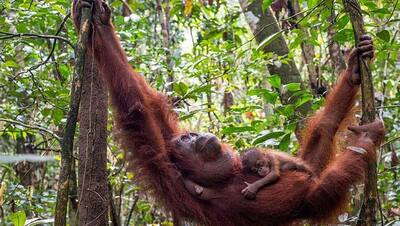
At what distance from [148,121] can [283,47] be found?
2338 mm

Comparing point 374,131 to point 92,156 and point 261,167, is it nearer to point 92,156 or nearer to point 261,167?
point 261,167

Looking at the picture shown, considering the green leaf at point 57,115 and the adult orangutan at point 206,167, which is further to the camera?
the green leaf at point 57,115

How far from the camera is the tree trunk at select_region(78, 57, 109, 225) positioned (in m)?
2.99

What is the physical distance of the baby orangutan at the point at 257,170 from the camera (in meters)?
3.43

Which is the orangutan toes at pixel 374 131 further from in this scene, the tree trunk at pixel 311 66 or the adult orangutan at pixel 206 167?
the tree trunk at pixel 311 66

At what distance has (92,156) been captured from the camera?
3.04 meters

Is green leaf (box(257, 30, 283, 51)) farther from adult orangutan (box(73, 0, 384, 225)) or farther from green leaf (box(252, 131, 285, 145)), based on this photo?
green leaf (box(252, 131, 285, 145))

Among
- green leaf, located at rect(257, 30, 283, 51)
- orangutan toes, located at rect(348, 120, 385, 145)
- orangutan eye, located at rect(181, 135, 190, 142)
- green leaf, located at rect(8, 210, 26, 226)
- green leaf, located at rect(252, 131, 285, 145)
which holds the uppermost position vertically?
green leaf, located at rect(257, 30, 283, 51)

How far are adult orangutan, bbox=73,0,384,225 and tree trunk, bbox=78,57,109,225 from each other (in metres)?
0.18

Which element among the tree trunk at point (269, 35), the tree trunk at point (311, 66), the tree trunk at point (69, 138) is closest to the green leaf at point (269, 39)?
the tree trunk at point (69, 138)

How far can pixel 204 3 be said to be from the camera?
612 centimetres

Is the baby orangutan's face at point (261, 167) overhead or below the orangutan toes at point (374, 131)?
below

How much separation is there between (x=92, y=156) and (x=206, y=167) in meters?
0.88

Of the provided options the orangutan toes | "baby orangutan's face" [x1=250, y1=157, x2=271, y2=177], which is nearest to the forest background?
the orangutan toes
